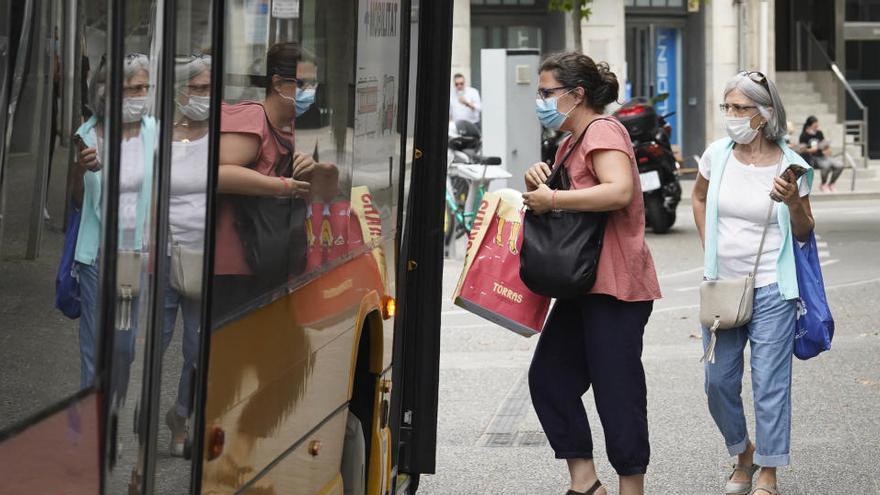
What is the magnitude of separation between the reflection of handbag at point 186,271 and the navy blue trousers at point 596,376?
2615 millimetres

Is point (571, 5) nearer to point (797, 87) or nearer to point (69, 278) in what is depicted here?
point (797, 87)

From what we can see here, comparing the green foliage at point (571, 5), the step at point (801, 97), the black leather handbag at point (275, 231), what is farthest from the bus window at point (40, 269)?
the step at point (801, 97)

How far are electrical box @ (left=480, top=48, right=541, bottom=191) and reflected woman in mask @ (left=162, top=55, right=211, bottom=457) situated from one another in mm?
14098

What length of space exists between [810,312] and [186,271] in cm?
359

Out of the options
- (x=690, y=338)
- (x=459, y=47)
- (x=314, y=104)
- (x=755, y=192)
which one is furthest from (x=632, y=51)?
(x=314, y=104)

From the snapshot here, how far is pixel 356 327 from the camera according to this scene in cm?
451

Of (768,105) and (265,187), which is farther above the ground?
(265,187)

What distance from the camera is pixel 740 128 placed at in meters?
6.04

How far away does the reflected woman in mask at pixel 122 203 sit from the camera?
8.42 feet

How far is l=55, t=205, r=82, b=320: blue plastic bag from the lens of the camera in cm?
251

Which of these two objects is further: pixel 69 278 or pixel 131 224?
pixel 131 224

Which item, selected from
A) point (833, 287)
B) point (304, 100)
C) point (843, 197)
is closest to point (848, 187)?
point (843, 197)

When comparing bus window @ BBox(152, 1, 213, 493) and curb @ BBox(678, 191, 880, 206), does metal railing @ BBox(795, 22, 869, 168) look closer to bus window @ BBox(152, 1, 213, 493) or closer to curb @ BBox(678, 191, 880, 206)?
curb @ BBox(678, 191, 880, 206)

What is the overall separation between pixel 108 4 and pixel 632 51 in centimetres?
3090
